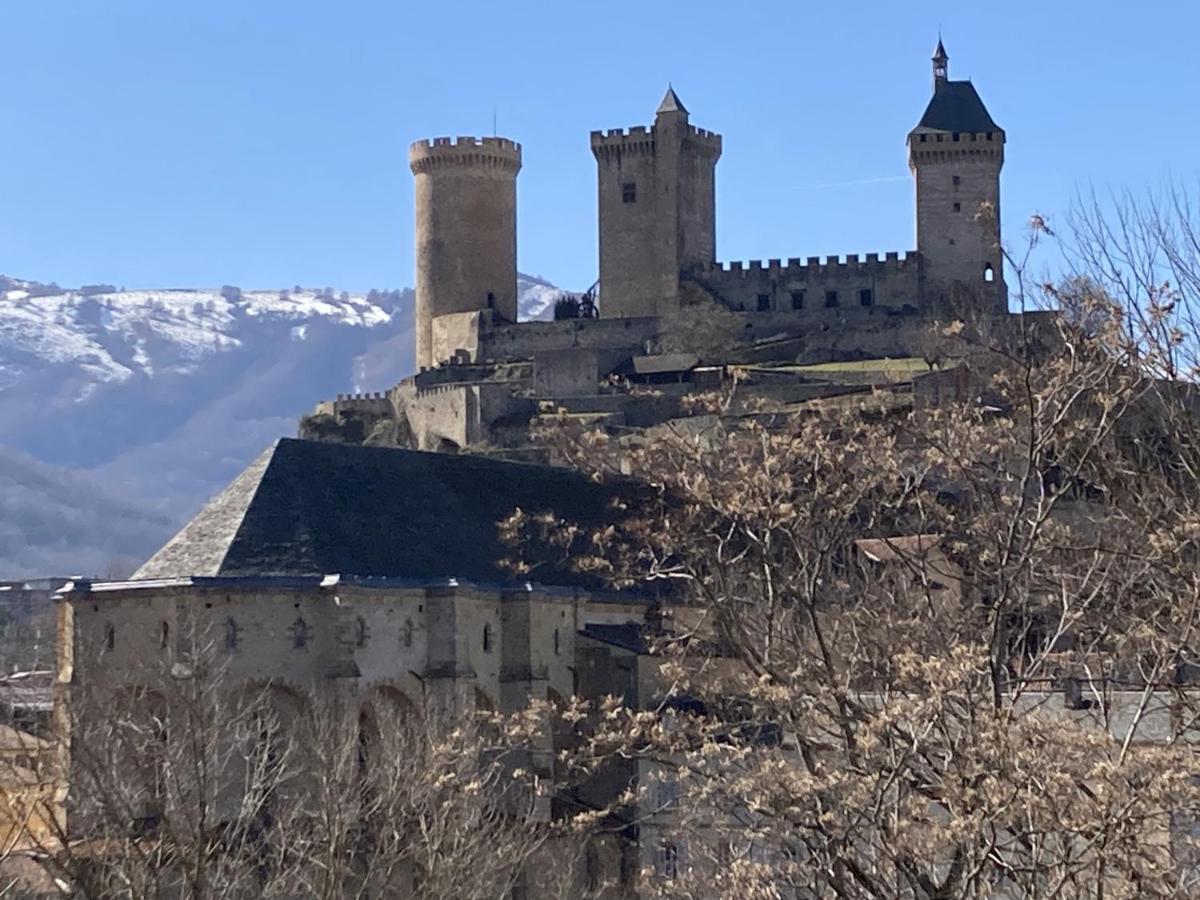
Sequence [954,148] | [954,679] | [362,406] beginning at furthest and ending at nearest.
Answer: [954,148]
[362,406]
[954,679]

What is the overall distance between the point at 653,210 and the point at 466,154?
31.0ft

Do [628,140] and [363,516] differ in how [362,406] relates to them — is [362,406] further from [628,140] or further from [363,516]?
[363,516]

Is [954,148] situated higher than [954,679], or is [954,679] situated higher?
[954,148]

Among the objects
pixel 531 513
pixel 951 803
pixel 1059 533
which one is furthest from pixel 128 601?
pixel 951 803

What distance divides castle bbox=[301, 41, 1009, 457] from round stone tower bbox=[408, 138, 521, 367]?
0.07 m

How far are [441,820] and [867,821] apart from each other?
1379 cm

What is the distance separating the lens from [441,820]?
29844 mm

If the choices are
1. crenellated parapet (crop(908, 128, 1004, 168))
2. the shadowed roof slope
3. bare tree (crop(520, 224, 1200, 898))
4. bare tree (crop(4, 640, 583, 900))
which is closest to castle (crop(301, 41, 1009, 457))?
crenellated parapet (crop(908, 128, 1004, 168))

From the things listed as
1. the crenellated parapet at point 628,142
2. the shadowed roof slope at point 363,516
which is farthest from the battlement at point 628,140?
the shadowed roof slope at point 363,516

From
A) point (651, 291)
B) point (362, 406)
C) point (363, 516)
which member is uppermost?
point (651, 291)

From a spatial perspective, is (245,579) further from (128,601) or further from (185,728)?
(185,728)

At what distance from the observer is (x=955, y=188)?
9444 centimetres

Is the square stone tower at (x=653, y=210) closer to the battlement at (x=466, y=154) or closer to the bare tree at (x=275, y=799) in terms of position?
the battlement at (x=466, y=154)

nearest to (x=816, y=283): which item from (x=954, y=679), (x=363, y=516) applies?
(x=363, y=516)
